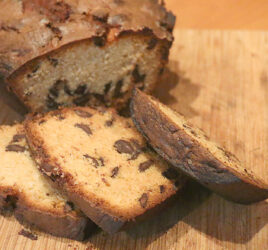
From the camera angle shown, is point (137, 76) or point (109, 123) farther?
point (137, 76)

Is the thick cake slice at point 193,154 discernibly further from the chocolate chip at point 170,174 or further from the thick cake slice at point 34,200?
the thick cake slice at point 34,200

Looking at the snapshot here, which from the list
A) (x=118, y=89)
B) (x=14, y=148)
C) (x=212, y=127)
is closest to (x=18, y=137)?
(x=14, y=148)

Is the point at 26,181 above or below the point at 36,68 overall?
below

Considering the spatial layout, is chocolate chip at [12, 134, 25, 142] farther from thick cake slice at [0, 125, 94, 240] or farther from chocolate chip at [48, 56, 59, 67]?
chocolate chip at [48, 56, 59, 67]

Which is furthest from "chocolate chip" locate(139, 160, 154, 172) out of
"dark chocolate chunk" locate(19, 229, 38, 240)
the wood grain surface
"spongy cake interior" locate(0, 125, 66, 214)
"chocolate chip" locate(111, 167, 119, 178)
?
the wood grain surface

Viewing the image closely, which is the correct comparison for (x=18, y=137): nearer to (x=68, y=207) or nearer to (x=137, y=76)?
(x=68, y=207)

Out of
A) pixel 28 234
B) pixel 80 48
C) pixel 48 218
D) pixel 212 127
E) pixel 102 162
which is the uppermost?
pixel 80 48

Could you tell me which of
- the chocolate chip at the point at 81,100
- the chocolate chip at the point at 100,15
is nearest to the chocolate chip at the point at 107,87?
the chocolate chip at the point at 81,100
